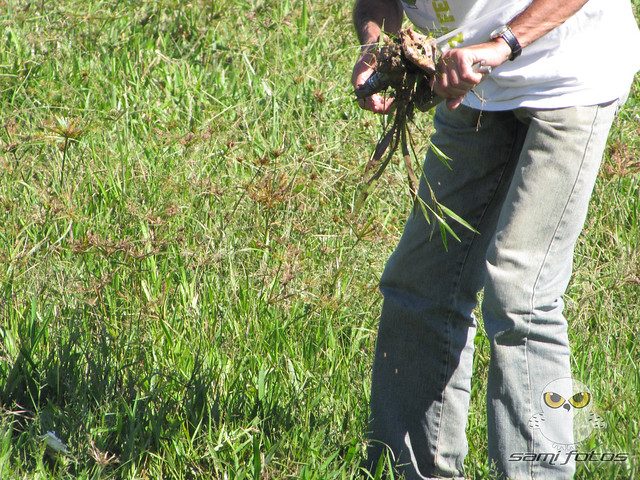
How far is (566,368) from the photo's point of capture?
2.04 m

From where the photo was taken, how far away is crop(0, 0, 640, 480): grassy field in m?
2.37

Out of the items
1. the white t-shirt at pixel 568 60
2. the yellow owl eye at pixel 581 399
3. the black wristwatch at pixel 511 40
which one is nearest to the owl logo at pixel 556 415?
the yellow owl eye at pixel 581 399

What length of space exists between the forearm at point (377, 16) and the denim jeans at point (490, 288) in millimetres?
327

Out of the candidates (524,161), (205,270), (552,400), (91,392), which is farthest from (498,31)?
(91,392)

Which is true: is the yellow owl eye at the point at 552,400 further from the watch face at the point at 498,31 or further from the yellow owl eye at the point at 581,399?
the watch face at the point at 498,31

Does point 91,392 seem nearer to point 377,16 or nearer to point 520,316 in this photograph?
point 520,316

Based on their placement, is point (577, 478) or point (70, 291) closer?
point (577, 478)

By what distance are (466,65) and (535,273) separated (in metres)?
0.57

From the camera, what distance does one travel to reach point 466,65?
72.2 inches

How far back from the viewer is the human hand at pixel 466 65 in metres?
1.84

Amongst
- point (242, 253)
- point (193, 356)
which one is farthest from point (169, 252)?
point (193, 356)

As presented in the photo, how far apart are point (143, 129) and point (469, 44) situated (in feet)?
7.65

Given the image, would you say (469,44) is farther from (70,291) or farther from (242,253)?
(70,291)

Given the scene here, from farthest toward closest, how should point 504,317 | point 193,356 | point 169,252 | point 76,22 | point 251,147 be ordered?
point 76,22
point 251,147
point 169,252
point 193,356
point 504,317
